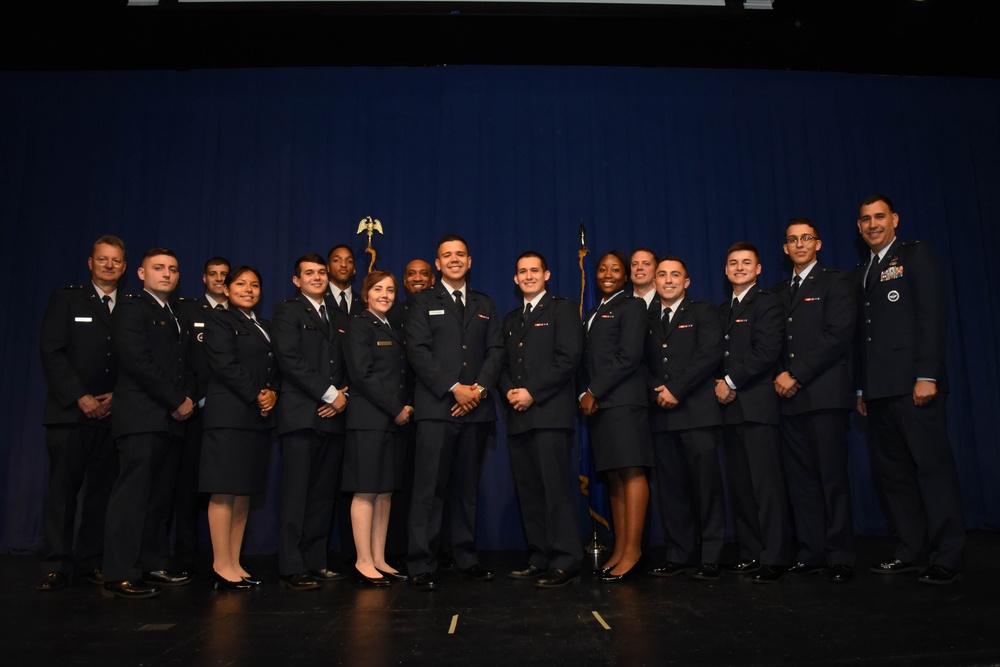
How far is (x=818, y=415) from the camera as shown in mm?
3547

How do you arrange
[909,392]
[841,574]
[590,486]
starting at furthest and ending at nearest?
[590,486], [909,392], [841,574]

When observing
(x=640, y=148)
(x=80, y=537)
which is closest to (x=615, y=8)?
(x=640, y=148)

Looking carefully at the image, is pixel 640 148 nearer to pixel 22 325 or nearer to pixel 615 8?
pixel 615 8

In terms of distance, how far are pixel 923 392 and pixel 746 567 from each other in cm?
123

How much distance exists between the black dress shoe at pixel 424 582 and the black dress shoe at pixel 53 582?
71.3 inches

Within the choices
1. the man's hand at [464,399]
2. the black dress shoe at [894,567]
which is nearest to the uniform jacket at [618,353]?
the man's hand at [464,399]

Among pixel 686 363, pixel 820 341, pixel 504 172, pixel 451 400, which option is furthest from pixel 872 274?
pixel 504 172

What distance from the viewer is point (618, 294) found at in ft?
12.5

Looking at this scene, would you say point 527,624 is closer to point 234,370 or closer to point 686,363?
point 686,363

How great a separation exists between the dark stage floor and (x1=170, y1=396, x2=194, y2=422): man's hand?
852 millimetres

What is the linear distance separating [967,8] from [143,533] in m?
6.35

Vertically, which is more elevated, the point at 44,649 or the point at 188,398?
the point at 188,398

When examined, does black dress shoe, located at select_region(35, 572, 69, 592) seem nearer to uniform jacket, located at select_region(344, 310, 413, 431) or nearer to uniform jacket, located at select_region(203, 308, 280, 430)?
uniform jacket, located at select_region(203, 308, 280, 430)

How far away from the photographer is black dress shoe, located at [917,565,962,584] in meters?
3.18
